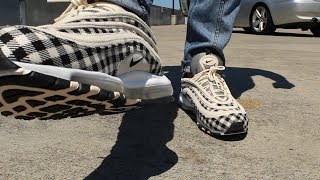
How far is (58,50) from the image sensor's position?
0.94 metres

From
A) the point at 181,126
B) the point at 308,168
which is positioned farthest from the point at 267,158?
Answer: the point at 181,126

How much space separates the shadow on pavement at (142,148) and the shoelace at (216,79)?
0.21 meters

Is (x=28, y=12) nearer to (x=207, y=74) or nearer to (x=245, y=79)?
(x=245, y=79)

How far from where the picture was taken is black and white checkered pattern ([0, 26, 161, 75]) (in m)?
0.86

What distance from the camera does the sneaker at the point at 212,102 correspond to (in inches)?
55.8

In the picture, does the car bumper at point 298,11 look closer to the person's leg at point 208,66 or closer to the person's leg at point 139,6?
the person's leg at point 208,66

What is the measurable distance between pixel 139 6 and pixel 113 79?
0.41 meters

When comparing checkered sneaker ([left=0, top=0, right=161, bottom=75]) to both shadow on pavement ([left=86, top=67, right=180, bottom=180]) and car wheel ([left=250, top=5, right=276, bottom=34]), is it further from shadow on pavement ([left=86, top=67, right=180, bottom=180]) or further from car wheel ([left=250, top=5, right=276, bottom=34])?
car wheel ([left=250, top=5, right=276, bottom=34])

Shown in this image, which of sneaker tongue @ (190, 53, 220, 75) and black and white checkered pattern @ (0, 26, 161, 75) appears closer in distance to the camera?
black and white checkered pattern @ (0, 26, 161, 75)

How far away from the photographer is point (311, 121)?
1.73m

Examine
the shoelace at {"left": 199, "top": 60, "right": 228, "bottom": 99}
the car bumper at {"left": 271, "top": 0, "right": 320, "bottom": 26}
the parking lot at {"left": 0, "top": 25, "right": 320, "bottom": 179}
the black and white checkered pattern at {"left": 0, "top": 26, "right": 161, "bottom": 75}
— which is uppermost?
the black and white checkered pattern at {"left": 0, "top": 26, "right": 161, "bottom": 75}

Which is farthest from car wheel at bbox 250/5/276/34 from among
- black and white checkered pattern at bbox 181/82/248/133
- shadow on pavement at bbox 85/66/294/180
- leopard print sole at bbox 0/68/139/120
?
leopard print sole at bbox 0/68/139/120

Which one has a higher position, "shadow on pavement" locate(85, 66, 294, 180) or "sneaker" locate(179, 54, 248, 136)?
"sneaker" locate(179, 54, 248, 136)

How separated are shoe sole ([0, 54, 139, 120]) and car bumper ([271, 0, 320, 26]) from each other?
690cm
